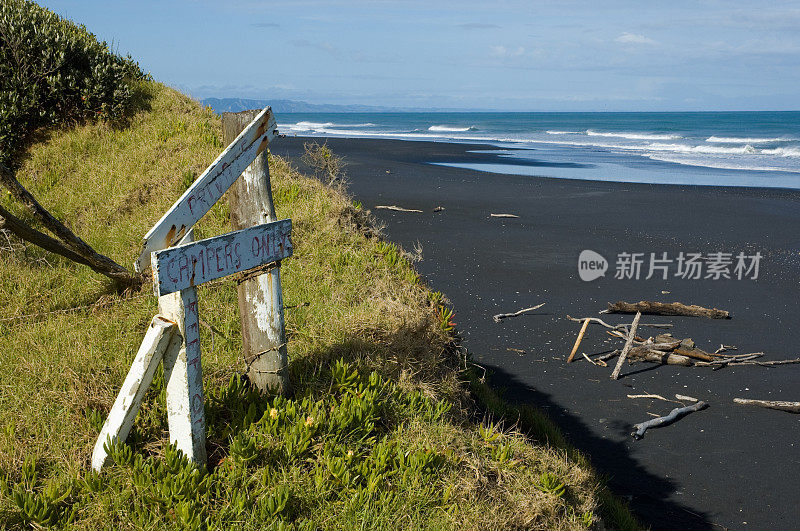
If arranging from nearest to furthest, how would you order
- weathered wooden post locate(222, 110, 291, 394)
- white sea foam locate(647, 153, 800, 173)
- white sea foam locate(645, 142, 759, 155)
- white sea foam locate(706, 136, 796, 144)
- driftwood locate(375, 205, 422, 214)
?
weathered wooden post locate(222, 110, 291, 394) < driftwood locate(375, 205, 422, 214) < white sea foam locate(647, 153, 800, 173) < white sea foam locate(645, 142, 759, 155) < white sea foam locate(706, 136, 796, 144)

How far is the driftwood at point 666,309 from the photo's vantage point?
11320 mm

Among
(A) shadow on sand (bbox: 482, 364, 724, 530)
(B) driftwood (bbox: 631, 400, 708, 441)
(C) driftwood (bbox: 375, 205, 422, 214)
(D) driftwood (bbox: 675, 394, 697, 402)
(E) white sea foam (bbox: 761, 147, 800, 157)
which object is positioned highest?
(E) white sea foam (bbox: 761, 147, 800, 157)

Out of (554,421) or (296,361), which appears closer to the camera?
(296,361)

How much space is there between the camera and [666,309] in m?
11.4

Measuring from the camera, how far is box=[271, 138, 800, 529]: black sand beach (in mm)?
6715

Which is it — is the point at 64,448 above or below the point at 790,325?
above

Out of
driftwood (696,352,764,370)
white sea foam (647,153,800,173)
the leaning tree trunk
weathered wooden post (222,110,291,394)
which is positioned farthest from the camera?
white sea foam (647,153,800,173)

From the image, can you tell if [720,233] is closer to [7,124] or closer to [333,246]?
[333,246]

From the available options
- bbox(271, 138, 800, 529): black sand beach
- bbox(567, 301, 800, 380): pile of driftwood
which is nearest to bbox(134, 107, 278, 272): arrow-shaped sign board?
bbox(271, 138, 800, 529): black sand beach

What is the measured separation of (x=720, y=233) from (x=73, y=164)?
53.8 feet

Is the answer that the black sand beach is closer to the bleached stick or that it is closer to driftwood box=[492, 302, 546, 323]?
driftwood box=[492, 302, 546, 323]

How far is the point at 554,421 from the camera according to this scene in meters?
7.79

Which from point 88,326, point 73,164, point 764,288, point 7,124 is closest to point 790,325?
point 764,288

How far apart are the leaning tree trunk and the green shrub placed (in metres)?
4.79
